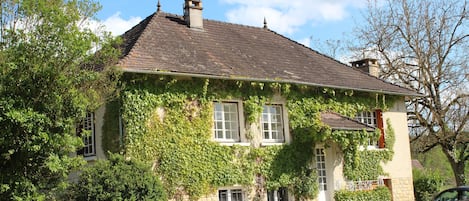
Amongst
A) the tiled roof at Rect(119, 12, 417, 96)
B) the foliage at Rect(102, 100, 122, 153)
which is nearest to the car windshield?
the tiled roof at Rect(119, 12, 417, 96)

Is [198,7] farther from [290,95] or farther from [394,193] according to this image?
[394,193]

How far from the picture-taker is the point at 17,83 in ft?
43.9

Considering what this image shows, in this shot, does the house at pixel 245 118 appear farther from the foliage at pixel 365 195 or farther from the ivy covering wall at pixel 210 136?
the foliage at pixel 365 195

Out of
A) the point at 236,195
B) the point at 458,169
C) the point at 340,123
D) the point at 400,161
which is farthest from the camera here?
the point at 458,169

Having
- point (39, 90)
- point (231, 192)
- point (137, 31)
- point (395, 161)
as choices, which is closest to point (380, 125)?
point (395, 161)

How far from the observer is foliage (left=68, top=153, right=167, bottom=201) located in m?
14.6

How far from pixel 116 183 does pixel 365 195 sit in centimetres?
1082

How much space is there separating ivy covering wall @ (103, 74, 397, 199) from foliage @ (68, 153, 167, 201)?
191cm

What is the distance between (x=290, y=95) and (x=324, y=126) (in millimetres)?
1792

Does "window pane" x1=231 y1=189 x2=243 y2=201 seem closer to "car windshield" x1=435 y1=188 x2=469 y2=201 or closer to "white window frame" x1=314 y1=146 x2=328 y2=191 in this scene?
"white window frame" x1=314 y1=146 x2=328 y2=191

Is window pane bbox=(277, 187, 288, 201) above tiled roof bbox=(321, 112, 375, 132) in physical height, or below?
below

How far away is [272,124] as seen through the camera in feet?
68.4

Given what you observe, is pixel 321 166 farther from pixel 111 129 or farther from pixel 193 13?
pixel 111 129

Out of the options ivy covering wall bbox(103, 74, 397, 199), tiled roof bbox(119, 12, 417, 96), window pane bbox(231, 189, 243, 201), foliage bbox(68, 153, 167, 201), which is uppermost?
tiled roof bbox(119, 12, 417, 96)
